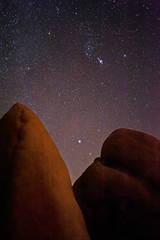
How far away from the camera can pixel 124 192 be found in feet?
14.2

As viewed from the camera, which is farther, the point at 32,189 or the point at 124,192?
the point at 124,192

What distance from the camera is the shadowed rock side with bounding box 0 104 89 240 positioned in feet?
11.1

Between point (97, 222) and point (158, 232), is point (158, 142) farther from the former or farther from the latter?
point (97, 222)

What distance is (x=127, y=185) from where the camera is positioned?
14.4 ft

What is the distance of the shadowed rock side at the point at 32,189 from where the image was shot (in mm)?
3375

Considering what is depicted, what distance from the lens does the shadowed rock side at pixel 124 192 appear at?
416 centimetres

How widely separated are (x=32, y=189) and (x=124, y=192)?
178 centimetres

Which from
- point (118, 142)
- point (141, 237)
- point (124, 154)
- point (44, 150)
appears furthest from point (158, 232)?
point (44, 150)

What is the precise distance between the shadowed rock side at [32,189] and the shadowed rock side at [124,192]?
1.54 ft

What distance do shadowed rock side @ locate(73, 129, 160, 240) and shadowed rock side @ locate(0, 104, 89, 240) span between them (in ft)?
1.54

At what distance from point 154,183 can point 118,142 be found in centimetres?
114

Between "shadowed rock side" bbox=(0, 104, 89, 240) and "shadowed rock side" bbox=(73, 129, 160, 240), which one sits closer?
"shadowed rock side" bbox=(0, 104, 89, 240)

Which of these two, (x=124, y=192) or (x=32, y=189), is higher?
(x=32, y=189)

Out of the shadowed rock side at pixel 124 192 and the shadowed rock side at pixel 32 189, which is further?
the shadowed rock side at pixel 124 192
